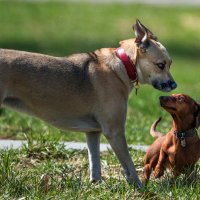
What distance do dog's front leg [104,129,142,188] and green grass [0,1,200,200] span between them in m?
0.10

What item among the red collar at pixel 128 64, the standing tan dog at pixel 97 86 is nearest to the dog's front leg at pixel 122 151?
the standing tan dog at pixel 97 86

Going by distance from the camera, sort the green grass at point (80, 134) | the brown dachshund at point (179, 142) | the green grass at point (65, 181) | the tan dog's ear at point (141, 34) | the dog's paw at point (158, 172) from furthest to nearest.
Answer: the dog's paw at point (158, 172)
the brown dachshund at point (179, 142)
the tan dog's ear at point (141, 34)
the green grass at point (80, 134)
the green grass at point (65, 181)

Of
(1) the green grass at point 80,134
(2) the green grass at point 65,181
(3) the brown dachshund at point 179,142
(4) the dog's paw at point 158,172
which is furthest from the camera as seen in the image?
(4) the dog's paw at point 158,172

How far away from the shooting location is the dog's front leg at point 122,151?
26.6 feet

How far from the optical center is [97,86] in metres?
8.12

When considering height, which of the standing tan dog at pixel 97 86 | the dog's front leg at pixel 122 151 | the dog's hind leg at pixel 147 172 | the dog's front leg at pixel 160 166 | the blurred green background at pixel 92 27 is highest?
the standing tan dog at pixel 97 86

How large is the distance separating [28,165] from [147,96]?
535 centimetres

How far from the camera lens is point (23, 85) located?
7855mm


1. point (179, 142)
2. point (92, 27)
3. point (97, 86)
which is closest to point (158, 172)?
point (179, 142)

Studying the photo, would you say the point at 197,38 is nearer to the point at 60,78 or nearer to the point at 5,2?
the point at 5,2

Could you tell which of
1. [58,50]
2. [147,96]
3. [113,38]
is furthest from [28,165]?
[113,38]

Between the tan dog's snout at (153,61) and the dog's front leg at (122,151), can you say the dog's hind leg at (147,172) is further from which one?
the tan dog's snout at (153,61)

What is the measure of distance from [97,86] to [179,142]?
3.35ft

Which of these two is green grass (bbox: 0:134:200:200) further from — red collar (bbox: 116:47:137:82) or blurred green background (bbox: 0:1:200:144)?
blurred green background (bbox: 0:1:200:144)
